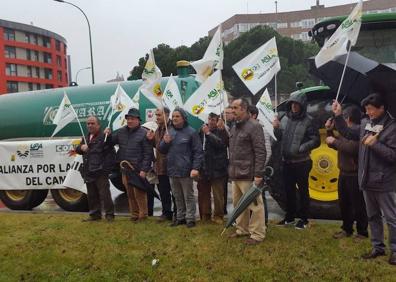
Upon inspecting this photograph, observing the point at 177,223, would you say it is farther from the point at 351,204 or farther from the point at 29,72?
the point at 29,72

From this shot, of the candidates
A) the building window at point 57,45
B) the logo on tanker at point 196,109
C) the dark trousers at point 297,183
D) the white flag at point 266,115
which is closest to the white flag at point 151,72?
the logo on tanker at point 196,109

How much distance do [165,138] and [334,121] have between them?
8.20 ft

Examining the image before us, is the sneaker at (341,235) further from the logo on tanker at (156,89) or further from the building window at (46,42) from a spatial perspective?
the building window at (46,42)

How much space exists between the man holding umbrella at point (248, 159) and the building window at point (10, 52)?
254 feet

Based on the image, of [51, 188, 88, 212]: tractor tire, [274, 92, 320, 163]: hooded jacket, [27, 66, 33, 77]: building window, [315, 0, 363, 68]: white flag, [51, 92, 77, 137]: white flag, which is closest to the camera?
[315, 0, 363, 68]: white flag

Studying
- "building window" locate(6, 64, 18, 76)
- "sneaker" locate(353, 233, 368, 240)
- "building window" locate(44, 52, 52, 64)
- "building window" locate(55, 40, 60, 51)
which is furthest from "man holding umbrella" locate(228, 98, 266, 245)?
"building window" locate(55, 40, 60, 51)

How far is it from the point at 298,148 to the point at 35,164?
16.4 ft

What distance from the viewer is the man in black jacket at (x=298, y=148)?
6059mm

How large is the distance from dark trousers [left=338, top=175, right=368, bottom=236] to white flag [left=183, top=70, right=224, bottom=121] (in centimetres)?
210

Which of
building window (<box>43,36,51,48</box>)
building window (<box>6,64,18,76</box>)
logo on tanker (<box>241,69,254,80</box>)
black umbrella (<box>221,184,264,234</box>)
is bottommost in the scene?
black umbrella (<box>221,184,264,234</box>)

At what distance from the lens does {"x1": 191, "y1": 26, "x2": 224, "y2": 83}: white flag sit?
6.71m

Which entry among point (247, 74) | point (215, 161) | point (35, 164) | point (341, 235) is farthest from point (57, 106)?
point (341, 235)

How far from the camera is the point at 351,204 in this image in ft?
18.4

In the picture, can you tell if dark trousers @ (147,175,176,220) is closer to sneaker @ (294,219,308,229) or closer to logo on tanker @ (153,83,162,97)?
logo on tanker @ (153,83,162,97)
